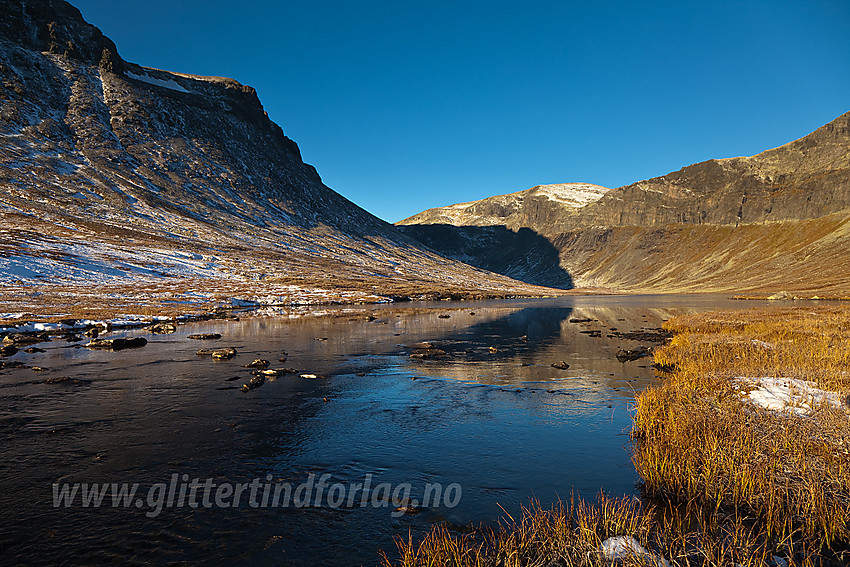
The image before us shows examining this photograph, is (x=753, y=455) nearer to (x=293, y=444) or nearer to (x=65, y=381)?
(x=293, y=444)

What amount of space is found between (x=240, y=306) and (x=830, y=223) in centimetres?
21983

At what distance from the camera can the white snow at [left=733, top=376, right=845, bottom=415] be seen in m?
13.7

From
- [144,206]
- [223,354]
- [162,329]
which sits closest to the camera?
[223,354]

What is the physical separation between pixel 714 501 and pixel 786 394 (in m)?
8.28

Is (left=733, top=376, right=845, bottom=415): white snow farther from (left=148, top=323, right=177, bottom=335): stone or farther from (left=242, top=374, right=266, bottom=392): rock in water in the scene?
(left=148, top=323, right=177, bottom=335): stone

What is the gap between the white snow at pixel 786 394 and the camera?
13660 millimetres

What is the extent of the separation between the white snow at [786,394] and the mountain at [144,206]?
207ft

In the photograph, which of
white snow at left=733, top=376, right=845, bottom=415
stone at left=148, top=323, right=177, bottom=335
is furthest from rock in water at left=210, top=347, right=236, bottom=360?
white snow at left=733, top=376, right=845, bottom=415

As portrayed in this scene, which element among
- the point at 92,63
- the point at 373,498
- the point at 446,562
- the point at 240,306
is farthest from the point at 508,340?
the point at 92,63

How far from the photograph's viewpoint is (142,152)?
5792 inches

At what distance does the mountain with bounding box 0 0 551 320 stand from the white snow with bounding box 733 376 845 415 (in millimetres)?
63116

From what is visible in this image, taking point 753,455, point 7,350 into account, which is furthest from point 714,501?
point 7,350

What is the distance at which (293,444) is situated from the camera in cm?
1435

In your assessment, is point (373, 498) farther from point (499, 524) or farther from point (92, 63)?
point (92, 63)
